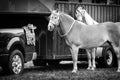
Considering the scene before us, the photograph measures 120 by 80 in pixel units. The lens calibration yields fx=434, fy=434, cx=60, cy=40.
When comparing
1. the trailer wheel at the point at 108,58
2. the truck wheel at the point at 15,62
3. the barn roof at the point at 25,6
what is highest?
the barn roof at the point at 25,6

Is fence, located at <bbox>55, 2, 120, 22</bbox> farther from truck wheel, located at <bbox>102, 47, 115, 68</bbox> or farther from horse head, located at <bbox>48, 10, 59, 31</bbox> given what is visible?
truck wheel, located at <bbox>102, 47, 115, 68</bbox>

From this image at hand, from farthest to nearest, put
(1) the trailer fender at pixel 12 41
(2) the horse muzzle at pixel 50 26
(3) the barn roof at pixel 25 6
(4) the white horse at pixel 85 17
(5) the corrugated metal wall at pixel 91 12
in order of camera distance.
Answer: (4) the white horse at pixel 85 17, (5) the corrugated metal wall at pixel 91 12, (2) the horse muzzle at pixel 50 26, (3) the barn roof at pixel 25 6, (1) the trailer fender at pixel 12 41

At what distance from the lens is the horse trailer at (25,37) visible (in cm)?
1290

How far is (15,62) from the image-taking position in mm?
13250

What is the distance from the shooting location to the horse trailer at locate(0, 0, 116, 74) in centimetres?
1290

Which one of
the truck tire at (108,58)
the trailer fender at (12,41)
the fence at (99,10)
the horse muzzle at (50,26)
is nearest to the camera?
the trailer fender at (12,41)

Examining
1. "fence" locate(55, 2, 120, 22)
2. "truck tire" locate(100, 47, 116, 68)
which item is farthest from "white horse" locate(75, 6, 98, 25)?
"truck tire" locate(100, 47, 116, 68)

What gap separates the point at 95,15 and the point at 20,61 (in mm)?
4475

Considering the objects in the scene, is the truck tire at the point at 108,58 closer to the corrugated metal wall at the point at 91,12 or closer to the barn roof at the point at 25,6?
the corrugated metal wall at the point at 91,12

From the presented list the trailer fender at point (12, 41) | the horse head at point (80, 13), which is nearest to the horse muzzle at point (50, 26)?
the trailer fender at point (12, 41)

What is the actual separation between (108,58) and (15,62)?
492 cm

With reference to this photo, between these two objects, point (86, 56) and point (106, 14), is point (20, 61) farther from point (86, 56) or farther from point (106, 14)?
point (106, 14)

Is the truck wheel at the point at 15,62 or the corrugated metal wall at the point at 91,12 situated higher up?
the corrugated metal wall at the point at 91,12

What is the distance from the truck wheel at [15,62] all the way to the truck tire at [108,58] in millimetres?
4185
